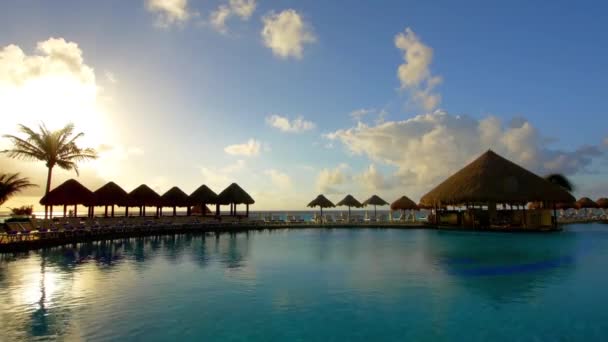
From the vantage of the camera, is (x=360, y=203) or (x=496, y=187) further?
(x=360, y=203)

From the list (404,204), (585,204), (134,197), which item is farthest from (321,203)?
(585,204)

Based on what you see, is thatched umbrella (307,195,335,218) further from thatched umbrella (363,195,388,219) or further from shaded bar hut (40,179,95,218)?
shaded bar hut (40,179,95,218)

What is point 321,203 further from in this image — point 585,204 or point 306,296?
point 585,204

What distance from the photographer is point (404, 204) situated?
3344 cm

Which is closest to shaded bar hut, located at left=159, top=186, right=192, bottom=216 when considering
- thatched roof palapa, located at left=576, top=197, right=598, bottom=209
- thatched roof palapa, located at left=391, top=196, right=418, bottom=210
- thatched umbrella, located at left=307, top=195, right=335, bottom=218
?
thatched umbrella, located at left=307, top=195, right=335, bottom=218

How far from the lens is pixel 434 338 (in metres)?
6.05

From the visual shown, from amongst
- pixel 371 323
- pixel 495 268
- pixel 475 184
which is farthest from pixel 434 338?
pixel 475 184

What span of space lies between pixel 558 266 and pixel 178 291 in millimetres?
11777

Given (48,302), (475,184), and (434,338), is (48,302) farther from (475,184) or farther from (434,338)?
(475,184)

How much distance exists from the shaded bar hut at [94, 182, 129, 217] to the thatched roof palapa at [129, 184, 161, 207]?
0.77 m

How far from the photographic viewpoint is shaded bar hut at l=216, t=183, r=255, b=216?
99.4 feet

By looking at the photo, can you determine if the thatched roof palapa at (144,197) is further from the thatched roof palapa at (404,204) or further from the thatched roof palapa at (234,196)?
the thatched roof palapa at (404,204)

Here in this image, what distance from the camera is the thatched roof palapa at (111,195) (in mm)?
24656

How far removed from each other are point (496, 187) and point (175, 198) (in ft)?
76.8
